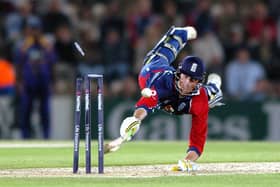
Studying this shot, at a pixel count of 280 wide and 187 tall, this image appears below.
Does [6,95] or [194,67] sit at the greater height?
[6,95]

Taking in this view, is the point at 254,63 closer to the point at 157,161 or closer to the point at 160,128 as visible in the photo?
the point at 160,128

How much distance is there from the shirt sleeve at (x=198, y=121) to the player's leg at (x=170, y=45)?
1.26 metres

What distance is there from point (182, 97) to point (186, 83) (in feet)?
1.06

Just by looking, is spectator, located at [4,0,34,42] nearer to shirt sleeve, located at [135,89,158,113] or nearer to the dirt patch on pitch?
the dirt patch on pitch

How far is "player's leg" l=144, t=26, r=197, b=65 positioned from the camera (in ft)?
41.2

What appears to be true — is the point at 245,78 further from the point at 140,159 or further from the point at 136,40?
the point at 140,159

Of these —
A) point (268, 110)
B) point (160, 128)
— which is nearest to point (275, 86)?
point (268, 110)

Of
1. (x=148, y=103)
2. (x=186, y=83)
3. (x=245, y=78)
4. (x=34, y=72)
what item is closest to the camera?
(x=148, y=103)

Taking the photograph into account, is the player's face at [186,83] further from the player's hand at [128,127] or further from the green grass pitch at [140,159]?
the green grass pitch at [140,159]

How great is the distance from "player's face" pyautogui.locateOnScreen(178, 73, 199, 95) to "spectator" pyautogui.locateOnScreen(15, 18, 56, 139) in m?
8.68

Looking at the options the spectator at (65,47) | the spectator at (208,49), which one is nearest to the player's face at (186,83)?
the spectator at (208,49)

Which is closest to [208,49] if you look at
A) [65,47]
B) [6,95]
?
[65,47]

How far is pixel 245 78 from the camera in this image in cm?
2069

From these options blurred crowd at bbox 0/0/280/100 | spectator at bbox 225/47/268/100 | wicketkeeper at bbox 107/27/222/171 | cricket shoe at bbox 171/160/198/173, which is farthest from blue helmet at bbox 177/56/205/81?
spectator at bbox 225/47/268/100
